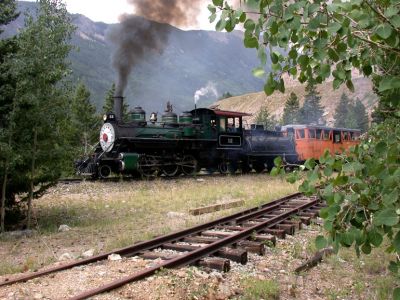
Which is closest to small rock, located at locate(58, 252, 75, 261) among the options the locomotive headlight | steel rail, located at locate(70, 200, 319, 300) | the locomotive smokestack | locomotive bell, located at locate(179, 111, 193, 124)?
steel rail, located at locate(70, 200, 319, 300)

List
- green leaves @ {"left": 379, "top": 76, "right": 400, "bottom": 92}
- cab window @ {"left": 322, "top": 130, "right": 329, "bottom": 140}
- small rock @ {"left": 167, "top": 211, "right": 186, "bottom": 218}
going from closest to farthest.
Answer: green leaves @ {"left": 379, "top": 76, "right": 400, "bottom": 92}, small rock @ {"left": 167, "top": 211, "right": 186, "bottom": 218}, cab window @ {"left": 322, "top": 130, "right": 329, "bottom": 140}

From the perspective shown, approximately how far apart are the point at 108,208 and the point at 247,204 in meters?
4.16

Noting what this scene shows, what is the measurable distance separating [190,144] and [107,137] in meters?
4.30

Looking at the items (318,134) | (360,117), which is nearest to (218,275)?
(318,134)

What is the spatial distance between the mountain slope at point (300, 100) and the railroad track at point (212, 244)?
282 feet

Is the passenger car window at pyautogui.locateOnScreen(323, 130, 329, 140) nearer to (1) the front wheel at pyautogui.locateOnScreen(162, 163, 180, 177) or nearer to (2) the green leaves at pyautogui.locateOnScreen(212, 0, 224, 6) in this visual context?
(1) the front wheel at pyautogui.locateOnScreen(162, 163, 180, 177)

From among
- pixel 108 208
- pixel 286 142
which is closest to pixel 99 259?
pixel 108 208

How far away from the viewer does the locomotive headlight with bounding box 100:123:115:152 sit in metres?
18.5

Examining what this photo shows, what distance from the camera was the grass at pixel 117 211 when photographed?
7.61 meters

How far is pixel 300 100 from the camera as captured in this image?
382ft

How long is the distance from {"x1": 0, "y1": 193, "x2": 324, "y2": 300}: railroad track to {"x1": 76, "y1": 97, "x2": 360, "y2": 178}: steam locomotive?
9.52m

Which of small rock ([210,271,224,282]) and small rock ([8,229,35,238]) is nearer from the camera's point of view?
small rock ([210,271,224,282])

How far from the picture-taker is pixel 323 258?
22.0 feet

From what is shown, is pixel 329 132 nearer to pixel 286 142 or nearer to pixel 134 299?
pixel 286 142
